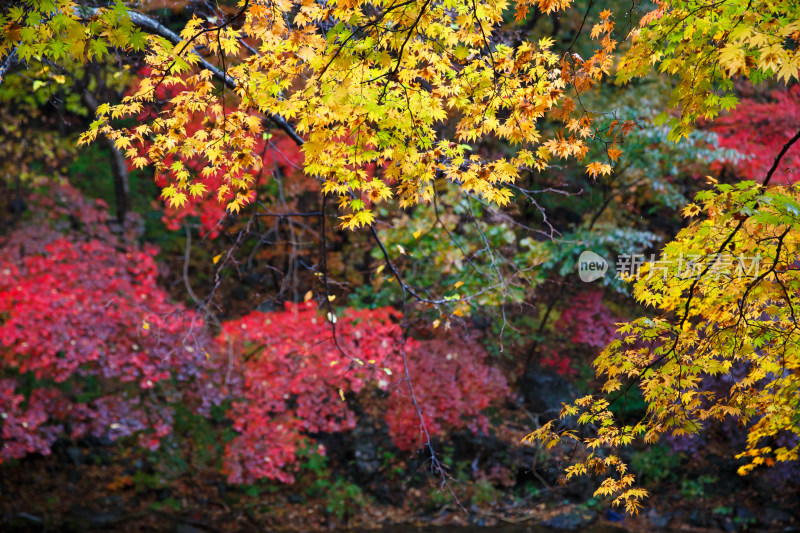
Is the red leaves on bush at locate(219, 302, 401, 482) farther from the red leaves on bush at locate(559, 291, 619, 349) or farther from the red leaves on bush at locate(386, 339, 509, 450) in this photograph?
the red leaves on bush at locate(559, 291, 619, 349)

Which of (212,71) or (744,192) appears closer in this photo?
(744,192)

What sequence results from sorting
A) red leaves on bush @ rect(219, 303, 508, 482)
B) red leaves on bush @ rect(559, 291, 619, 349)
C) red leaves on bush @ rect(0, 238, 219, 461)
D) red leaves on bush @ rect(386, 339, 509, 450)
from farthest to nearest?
red leaves on bush @ rect(559, 291, 619, 349) < red leaves on bush @ rect(386, 339, 509, 450) < red leaves on bush @ rect(219, 303, 508, 482) < red leaves on bush @ rect(0, 238, 219, 461)

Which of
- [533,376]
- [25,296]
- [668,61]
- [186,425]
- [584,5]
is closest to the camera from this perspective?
[668,61]

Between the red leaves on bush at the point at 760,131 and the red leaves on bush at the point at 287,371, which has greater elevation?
the red leaves on bush at the point at 760,131

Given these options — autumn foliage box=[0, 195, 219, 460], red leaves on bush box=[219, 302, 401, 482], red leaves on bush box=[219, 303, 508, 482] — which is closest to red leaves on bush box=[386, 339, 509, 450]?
red leaves on bush box=[219, 303, 508, 482]

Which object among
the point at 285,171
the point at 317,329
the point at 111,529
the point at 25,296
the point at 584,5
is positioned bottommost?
the point at 111,529

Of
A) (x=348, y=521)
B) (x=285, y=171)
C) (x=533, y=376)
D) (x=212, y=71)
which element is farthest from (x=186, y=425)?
(x=212, y=71)

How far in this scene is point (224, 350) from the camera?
8.89 metres

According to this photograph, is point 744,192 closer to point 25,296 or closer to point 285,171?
point 25,296

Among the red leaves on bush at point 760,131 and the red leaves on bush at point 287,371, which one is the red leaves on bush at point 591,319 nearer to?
the red leaves on bush at point 760,131

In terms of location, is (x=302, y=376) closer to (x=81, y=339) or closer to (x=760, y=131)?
(x=81, y=339)

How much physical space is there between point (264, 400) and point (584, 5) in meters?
9.27

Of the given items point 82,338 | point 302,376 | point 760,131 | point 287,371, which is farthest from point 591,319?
point 82,338

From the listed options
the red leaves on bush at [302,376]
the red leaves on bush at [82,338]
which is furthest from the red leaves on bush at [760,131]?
the red leaves on bush at [82,338]
